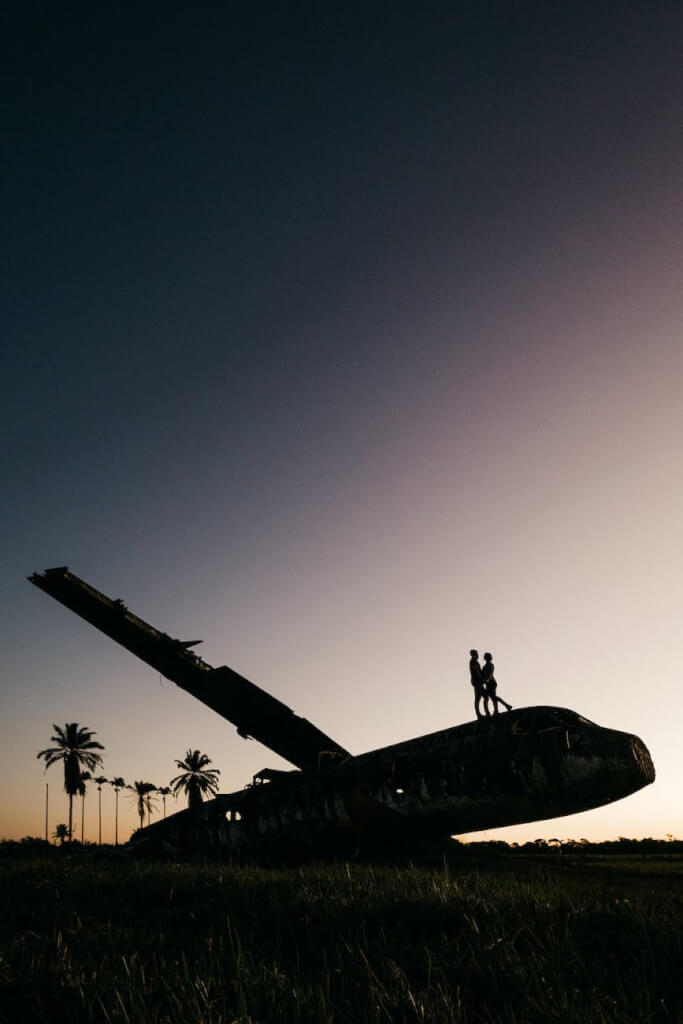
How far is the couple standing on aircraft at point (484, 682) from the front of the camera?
680 inches

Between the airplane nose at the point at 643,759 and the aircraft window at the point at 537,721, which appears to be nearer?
the airplane nose at the point at 643,759

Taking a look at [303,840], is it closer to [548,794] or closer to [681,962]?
[548,794]

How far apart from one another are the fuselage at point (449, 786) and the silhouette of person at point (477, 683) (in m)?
1.42

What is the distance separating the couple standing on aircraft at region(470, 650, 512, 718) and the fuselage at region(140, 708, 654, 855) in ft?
4.92

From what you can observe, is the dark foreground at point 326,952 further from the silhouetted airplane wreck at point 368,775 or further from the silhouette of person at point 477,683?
the silhouette of person at point 477,683

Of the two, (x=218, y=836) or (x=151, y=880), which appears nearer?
(x=151, y=880)

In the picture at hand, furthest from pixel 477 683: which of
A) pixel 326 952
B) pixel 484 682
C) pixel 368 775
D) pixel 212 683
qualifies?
pixel 326 952

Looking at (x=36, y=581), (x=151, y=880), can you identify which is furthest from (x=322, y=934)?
(x=36, y=581)

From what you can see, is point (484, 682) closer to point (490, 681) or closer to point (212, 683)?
point (490, 681)

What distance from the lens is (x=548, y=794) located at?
44.5ft

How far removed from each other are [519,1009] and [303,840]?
617 inches

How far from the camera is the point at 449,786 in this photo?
15.1 meters

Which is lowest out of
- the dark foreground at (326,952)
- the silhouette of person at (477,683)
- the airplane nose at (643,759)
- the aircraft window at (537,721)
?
the dark foreground at (326,952)

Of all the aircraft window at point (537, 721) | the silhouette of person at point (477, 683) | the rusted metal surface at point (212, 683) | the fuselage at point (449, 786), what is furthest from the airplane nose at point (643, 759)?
the rusted metal surface at point (212, 683)
